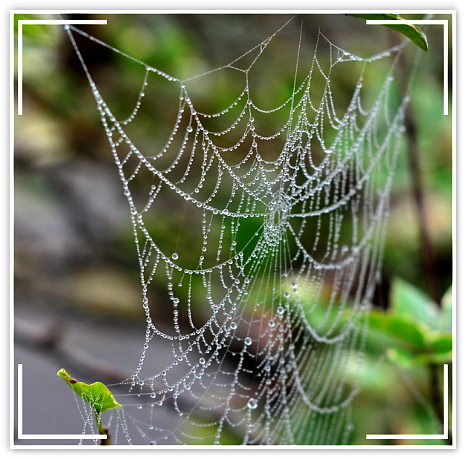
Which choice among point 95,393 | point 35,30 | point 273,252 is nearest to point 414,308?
point 273,252

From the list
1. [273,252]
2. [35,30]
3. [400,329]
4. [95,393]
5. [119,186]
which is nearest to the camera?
[95,393]

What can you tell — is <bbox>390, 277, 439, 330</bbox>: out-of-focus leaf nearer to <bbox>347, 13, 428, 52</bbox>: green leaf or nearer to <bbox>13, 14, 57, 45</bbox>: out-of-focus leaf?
<bbox>347, 13, 428, 52</bbox>: green leaf

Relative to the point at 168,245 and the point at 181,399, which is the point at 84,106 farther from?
the point at 181,399

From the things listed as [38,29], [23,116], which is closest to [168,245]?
[23,116]

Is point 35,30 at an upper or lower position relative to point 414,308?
upper

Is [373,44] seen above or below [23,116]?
above

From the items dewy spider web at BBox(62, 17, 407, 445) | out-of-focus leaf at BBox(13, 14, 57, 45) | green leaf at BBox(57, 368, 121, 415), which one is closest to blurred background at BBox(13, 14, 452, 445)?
dewy spider web at BBox(62, 17, 407, 445)

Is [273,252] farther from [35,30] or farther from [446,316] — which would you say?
[35,30]
